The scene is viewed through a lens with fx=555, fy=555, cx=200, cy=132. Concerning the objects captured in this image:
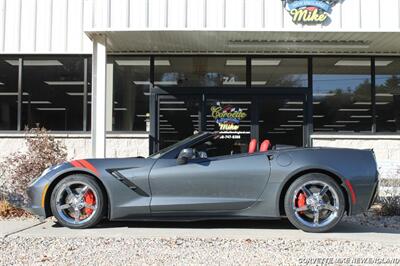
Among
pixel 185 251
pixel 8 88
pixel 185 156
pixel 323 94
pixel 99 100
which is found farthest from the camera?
pixel 8 88

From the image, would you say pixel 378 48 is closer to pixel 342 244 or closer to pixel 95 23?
pixel 95 23

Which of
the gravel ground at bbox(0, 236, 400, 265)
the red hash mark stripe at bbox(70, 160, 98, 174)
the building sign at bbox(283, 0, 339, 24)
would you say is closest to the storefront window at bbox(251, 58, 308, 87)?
the building sign at bbox(283, 0, 339, 24)

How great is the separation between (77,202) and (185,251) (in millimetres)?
1697

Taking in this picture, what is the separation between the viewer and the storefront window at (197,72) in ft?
39.9

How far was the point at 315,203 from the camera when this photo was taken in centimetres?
633

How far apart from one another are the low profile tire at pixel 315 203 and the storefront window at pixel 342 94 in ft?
19.0

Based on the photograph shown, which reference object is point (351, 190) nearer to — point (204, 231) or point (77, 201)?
point (204, 231)

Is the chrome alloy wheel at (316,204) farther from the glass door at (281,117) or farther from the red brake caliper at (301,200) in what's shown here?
the glass door at (281,117)

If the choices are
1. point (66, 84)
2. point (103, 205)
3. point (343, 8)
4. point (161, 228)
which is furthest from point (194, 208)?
point (66, 84)

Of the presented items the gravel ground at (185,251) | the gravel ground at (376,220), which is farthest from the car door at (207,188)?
the gravel ground at (376,220)

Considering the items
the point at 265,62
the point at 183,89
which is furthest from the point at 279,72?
the point at 183,89

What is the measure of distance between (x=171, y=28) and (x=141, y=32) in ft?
1.97

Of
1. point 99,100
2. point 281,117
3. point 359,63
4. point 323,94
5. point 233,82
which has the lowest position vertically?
point 281,117

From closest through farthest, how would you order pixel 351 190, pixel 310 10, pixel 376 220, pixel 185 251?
pixel 185 251 → pixel 351 190 → pixel 376 220 → pixel 310 10
